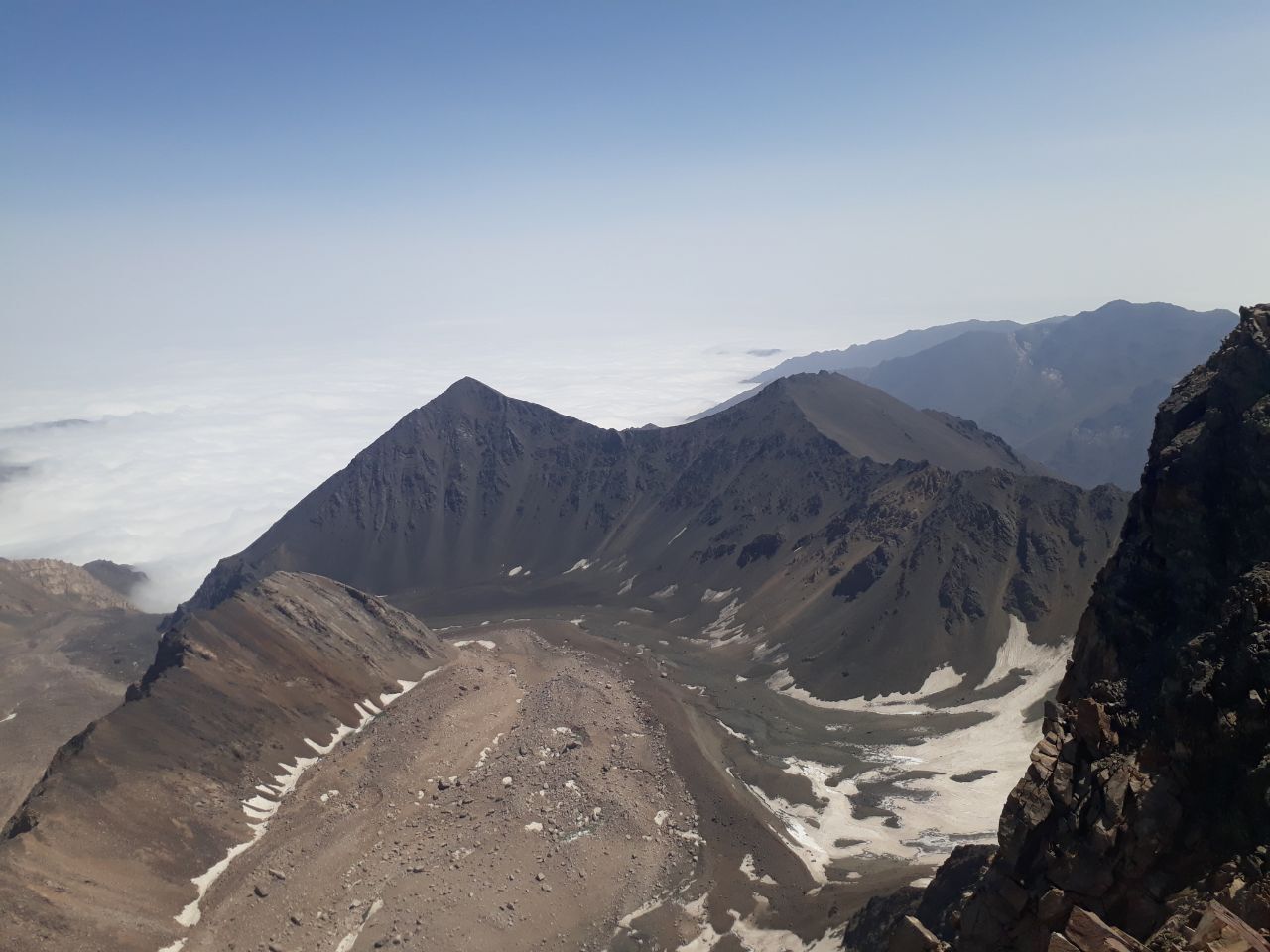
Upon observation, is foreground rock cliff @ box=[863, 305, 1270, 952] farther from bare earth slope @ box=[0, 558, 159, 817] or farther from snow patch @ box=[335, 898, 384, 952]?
bare earth slope @ box=[0, 558, 159, 817]

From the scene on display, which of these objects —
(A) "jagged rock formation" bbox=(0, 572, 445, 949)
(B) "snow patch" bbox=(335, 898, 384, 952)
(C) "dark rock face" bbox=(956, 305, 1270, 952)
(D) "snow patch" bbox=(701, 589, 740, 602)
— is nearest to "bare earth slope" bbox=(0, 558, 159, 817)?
(A) "jagged rock formation" bbox=(0, 572, 445, 949)

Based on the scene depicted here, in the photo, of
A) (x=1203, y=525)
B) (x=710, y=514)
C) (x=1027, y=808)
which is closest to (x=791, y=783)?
(x=1203, y=525)

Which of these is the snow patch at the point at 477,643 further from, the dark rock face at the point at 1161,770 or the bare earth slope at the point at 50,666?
→ the dark rock face at the point at 1161,770

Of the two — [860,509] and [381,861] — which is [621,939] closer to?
[381,861]

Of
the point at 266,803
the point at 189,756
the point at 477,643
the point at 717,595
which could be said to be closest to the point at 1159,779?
the point at 266,803

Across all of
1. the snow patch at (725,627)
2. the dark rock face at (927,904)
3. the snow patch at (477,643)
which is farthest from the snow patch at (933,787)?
the snow patch at (477,643)

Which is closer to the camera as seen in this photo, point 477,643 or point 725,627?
point 477,643

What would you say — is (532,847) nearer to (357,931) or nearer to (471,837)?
(471,837)

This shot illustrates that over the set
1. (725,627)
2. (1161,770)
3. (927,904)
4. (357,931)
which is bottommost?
(357,931)
